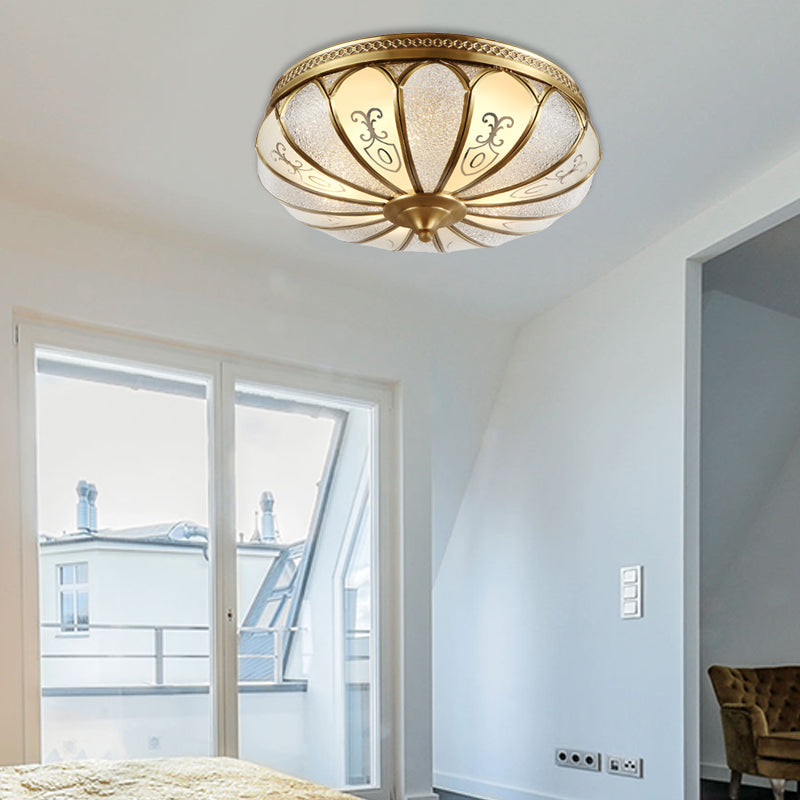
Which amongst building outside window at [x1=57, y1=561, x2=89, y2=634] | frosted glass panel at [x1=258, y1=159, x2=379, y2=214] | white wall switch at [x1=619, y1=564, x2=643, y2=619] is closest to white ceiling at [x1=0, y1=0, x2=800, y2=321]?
frosted glass panel at [x1=258, y1=159, x2=379, y2=214]

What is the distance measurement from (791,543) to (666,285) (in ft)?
7.51

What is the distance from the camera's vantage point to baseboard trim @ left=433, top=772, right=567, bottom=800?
16.9 ft

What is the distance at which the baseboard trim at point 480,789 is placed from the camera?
16.9 ft

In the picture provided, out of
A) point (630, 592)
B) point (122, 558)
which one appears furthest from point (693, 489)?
point (122, 558)

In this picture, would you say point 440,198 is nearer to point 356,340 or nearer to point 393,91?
point 393,91

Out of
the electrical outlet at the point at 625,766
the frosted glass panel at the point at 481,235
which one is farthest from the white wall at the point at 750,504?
the frosted glass panel at the point at 481,235

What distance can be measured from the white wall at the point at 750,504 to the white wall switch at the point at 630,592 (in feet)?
4.67

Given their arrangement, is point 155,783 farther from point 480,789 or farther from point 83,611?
point 480,789

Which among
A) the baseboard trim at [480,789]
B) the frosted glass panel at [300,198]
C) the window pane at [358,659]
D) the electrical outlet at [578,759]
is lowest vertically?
the baseboard trim at [480,789]

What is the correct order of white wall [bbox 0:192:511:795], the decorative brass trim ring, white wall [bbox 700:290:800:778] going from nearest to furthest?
the decorative brass trim ring
white wall [bbox 0:192:511:795]
white wall [bbox 700:290:800:778]

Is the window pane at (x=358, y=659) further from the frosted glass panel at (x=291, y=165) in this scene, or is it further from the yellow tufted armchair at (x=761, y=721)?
the frosted glass panel at (x=291, y=165)

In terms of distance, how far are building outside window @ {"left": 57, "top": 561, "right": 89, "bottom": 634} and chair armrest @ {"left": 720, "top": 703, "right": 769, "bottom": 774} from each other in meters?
3.19

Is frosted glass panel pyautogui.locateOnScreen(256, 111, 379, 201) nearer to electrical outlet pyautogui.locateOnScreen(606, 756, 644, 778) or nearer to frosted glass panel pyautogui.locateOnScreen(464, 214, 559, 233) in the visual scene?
frosted glass panel pyautogui.locateOnScreen(464, 214, 559, 233)

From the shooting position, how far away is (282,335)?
14.7 feet
